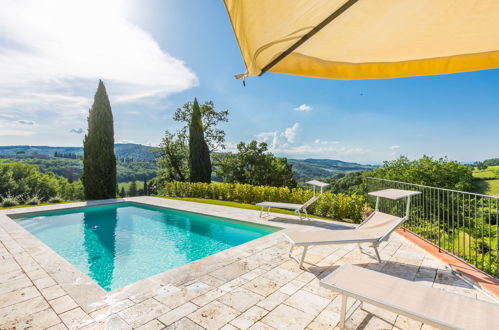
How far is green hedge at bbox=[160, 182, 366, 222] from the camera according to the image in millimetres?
8039

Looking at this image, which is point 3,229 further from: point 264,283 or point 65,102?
point 65,102

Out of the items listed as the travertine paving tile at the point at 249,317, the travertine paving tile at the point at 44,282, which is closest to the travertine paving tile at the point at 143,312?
the travertine paving tile at the point at 249,317

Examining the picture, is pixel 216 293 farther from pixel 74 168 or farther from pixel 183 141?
pixel 74 168

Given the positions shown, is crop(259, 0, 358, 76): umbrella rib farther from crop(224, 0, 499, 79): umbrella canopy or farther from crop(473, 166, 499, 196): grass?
crop(473, 166, 499, 196): grass

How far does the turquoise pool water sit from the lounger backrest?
9.38 feet

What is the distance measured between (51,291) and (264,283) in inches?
110

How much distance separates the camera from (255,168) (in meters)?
21.0

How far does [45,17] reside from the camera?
4.95 m

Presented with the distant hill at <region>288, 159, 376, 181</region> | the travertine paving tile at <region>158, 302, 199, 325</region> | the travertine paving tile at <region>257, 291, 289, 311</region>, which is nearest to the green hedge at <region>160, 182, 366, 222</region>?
the travertine paving tile at <region>257, 291, 289, 311</region>

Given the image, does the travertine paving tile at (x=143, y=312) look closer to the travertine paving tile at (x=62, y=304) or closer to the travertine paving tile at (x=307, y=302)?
the travertine paving tile at (x=62, y=304)

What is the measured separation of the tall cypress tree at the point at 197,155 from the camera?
16672 millimetres

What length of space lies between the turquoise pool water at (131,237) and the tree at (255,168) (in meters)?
11.0

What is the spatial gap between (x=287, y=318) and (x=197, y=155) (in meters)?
14.9

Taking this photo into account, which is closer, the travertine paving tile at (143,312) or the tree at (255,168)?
the travertine paving tile at (143,312)
